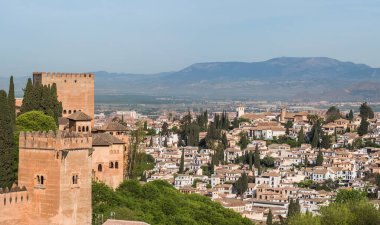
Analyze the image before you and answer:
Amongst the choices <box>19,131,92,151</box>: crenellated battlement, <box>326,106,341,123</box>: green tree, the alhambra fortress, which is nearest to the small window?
the alhambra fortress

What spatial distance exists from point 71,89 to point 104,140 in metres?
11.6

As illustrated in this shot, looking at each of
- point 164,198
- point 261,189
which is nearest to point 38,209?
point 164,198

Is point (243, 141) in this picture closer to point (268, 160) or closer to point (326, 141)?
point (268, 160)

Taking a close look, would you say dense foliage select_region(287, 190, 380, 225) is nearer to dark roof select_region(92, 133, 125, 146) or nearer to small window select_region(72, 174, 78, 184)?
dark roof select_region(92, 133, 125, 146)

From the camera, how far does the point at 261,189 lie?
89.8 meters

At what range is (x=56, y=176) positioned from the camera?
2745cm

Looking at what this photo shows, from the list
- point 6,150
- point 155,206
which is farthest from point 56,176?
point 155,206

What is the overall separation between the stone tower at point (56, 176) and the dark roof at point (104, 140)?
768 centimetres

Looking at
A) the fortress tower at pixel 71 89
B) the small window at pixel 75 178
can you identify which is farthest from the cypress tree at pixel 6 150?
the fortress tower at pixel 71 89

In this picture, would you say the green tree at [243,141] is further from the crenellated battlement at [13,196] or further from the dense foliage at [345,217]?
the crenellated battlement at [13,196]

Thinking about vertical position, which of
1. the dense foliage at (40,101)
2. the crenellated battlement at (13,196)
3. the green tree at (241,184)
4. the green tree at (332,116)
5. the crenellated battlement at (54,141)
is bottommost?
the green tree at (241,184)

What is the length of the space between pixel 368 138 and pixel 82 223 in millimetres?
90902

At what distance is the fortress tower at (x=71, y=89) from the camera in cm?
4716

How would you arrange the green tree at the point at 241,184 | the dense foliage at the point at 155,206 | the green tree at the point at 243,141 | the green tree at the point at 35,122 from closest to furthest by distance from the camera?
the dense foliage at the point at 155,206, the green tree at the point at 35,122, the green tree at the point at 241,184, the green tree at the point at 243,141
